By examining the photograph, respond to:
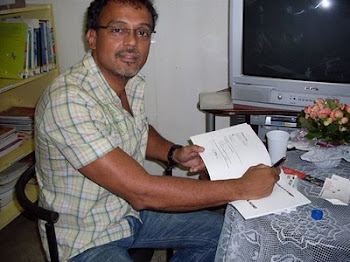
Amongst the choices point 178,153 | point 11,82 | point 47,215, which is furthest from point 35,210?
point 11,82

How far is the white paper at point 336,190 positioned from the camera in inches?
42.5

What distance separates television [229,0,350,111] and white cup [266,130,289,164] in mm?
601

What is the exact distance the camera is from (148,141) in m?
1.61

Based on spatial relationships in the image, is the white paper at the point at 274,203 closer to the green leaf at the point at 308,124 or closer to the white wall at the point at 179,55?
the green leaf at the point at 308,124

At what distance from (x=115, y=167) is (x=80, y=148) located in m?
0.11

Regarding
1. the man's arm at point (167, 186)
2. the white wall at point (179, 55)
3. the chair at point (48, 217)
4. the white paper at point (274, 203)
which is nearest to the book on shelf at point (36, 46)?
the white wall at point (179, 55)

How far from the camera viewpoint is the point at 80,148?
1107mm

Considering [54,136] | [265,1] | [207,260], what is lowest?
[207,260]

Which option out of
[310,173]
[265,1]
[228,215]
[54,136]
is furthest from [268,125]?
[54,136]

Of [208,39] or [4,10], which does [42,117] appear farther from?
[208,39]

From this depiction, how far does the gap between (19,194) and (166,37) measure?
141 centimetres

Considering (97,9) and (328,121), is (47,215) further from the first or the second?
(328,121)

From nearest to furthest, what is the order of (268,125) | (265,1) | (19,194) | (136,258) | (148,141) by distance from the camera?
(19,194) < (136,258) < (148,141) < (265,1) < (268,125)

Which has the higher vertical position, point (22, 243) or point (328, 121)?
point (328, 121)
